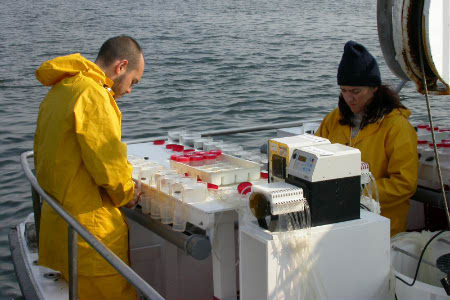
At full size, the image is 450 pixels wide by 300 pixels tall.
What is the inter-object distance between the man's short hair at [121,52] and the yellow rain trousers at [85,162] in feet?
0.37

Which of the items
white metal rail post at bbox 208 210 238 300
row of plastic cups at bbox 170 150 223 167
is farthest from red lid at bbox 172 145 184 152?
white metal rail post at bbox 208 210 238 300

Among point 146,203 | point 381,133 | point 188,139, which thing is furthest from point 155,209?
point 381,133

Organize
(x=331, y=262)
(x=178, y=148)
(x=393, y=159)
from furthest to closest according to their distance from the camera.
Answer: (x=178, y=148)
(x=393, y=159)
(x=331, y=262)

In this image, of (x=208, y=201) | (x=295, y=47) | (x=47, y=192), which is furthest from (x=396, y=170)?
(x=295, y=47)

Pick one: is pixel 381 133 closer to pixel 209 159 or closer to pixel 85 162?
pixel 209 159

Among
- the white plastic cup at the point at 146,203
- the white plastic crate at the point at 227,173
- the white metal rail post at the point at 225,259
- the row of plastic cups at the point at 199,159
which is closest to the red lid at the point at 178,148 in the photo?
the row of plastic cups at the point at 199,159

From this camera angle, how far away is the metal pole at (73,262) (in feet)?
9.89

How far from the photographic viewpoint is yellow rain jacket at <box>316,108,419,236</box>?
354cm

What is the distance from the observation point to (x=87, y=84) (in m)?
3.12

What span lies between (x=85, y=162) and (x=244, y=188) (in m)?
0.68

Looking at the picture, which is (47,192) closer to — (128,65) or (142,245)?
(128,65)

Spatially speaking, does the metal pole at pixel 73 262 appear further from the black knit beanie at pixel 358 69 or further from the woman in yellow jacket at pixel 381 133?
the black knit beanie at pixel 358 69

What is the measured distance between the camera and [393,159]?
11.8ft

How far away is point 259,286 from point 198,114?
8.89m
